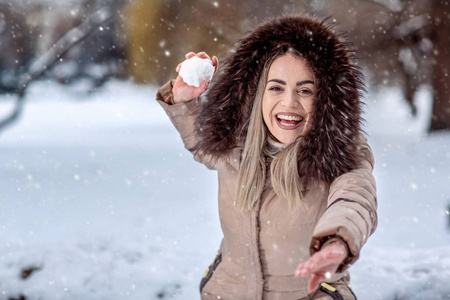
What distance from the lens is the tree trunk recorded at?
9008mm

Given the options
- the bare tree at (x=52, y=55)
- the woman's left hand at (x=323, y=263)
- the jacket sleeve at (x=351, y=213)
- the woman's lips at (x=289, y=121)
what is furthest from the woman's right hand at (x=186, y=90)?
the bare tree at (x=52, y=55)

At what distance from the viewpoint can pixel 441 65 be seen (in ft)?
30.5

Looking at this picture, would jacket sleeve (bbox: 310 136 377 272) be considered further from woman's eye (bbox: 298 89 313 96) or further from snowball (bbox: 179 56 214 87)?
snowball (bbox: 179 56 214 87)

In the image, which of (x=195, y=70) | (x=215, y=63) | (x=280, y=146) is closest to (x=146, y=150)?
(x=215, y=63)

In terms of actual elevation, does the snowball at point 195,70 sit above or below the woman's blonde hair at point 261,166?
above

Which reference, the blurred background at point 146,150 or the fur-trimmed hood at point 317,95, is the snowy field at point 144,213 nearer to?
the blurred background at point 146,150

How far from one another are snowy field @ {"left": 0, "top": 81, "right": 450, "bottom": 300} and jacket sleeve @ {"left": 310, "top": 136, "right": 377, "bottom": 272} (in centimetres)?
75

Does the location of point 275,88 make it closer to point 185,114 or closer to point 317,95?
point 317,95

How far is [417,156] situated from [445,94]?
59.9 inches

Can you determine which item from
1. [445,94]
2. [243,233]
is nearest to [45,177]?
[243,233]

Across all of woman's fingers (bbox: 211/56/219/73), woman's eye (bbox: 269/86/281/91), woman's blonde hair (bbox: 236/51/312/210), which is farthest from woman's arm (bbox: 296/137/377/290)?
woman's fingers (bbox: 211/56/219/73)

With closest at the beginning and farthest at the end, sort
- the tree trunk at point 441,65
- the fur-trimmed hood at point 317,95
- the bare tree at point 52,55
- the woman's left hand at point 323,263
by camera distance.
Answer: the woman's left hand at point 323,263 → the fur-trimmed hood at point 317,95 → the bare tree at point 52,55 → the tree trunk at point 441,65

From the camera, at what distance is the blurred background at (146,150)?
13.3 ft

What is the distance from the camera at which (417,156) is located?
887 cm
